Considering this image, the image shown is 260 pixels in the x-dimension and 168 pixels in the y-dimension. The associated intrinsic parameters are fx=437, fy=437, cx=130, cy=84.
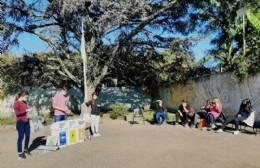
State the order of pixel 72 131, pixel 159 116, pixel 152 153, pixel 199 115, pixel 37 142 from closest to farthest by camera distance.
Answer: pixel 152 153
pixel 72 131
pixel 37 142
pixel 199 115
pixel 159 116

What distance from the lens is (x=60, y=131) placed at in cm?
1288

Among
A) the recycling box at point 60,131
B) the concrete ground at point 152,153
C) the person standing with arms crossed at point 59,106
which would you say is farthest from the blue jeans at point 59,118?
the concrete ground at point 152,153

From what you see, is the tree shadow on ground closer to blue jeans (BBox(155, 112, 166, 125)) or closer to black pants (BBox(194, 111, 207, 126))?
blue jeans (BBox(155, 112, 166, 125))

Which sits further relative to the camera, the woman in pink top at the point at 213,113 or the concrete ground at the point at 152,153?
the woman in pink top at the point at 213,113

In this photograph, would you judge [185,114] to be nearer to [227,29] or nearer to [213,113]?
[213,113]

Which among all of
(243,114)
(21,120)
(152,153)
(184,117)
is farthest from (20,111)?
(184,117)

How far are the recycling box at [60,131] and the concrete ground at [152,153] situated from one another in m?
0.38

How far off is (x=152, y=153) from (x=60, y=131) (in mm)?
3240

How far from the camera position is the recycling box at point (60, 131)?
41.8ft

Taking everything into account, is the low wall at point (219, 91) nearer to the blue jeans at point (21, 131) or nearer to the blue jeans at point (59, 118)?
the blue jeans at point (59, 118)

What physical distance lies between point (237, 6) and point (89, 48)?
32.7 feet

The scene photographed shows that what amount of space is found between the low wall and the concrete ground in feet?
12.0

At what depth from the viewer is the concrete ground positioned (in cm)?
973

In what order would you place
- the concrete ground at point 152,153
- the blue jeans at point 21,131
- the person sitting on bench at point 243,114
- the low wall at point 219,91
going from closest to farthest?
the concrete ground at point 152,153 < the blue jeans at point 21,131 < the person sitting on bench at point 243,114 < the low wall at point 219,91
